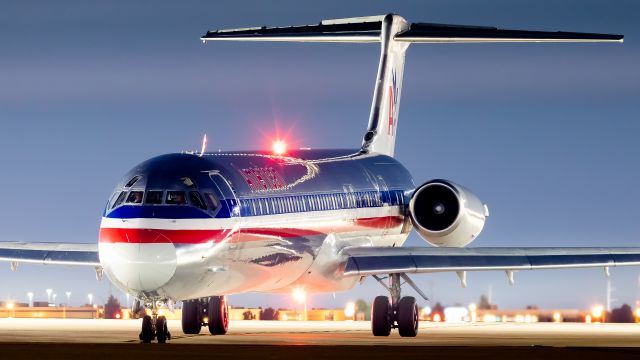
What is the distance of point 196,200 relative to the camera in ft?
98.3

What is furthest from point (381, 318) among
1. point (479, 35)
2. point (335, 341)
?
point (479, 35)

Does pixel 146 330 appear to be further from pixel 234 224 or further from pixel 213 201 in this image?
pixel 234 224

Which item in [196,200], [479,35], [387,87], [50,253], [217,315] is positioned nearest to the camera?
[196,200]

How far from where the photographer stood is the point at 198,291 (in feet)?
99.8

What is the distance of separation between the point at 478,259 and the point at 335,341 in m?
7.19

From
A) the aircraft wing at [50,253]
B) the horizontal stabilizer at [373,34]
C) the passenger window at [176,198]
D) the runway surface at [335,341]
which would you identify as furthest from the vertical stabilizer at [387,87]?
the passenger window at [176,198]

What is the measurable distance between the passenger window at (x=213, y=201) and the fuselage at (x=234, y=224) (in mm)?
36

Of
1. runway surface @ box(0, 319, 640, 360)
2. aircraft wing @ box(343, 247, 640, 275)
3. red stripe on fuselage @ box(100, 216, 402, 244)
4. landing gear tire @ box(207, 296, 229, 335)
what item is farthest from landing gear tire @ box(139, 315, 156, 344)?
aircraft wing @ box(343, 247, 640, 275)

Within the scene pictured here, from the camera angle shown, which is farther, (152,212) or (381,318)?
(381,318)

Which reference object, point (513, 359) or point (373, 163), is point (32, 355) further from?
point (373, 163)

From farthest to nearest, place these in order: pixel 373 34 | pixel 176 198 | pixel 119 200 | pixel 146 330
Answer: pixel 373 34 → pixel 176 198 → pixel 119 200 → pixel 146 330

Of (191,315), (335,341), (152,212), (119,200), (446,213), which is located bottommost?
(335,341)

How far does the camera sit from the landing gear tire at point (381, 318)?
1471 inches

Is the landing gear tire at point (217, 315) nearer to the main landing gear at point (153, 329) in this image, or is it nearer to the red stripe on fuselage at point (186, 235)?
the red stripe on fuselage at point (186, 235)
